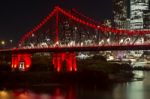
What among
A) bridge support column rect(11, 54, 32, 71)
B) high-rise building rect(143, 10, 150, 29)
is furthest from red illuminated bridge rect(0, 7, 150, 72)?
high-rise building rect(143, 10, 150, 29)

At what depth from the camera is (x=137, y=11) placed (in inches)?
5901

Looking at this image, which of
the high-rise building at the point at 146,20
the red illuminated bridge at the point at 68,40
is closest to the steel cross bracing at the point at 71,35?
the red illuminated bridge at the point at 68,40

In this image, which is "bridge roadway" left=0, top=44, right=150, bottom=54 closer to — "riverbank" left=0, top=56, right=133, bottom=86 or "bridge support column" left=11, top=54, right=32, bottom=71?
"bridge support column" left=11, top=54, right=32, bottom=71

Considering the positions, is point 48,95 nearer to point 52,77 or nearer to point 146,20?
point 52,77

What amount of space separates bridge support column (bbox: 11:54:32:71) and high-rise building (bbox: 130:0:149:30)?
75.9 m

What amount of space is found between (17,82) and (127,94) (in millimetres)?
12115

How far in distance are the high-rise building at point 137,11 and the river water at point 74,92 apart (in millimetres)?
87611

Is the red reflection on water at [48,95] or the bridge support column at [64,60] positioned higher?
the bridge support column at [64,60]

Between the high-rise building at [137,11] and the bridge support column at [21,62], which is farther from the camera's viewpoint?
the high-rise building at [137,11]

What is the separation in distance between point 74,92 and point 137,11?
110086mm

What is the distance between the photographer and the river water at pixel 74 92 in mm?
39562

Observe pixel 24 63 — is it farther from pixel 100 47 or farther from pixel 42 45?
pixel 100 47

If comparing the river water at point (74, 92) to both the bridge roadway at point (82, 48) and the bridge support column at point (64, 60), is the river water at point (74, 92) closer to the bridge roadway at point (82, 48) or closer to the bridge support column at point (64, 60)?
the bridge roadway at point (82, 48)

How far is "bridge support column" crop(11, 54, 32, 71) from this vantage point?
57.4 metres
